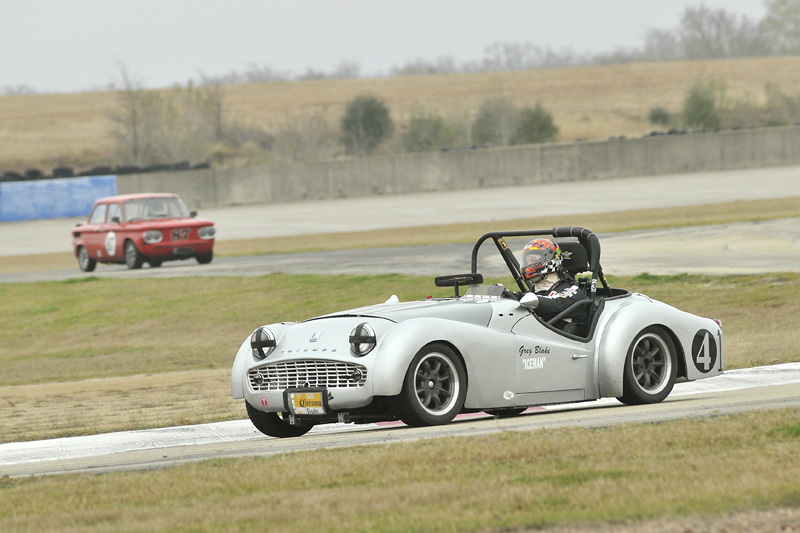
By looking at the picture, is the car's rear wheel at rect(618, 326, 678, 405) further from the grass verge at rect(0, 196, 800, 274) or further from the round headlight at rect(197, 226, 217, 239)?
the grass verge at rect(0, 196, 800, 274)

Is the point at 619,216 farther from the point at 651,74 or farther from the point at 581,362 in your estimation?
the point at 651,74

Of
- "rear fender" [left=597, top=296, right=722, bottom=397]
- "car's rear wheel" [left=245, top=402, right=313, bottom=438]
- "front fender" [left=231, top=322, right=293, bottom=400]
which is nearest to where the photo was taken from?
"front fender" [left=231, top=322, right=293, bottom=400]

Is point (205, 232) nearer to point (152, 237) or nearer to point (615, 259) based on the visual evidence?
point (152, 237)

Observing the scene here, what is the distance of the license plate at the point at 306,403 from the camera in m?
7.94

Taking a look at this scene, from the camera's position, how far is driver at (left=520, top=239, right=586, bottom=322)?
921 centimetres

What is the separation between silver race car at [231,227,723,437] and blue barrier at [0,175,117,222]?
42703 millimetres

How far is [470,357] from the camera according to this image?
8117mm

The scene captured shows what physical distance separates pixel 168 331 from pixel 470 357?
569 inches

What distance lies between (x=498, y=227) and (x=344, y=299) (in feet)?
54.4

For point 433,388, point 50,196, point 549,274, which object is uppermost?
point 50,196

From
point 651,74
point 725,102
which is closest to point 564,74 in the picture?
point 651,74

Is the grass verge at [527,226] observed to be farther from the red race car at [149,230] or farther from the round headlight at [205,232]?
the red race car at [149,230]

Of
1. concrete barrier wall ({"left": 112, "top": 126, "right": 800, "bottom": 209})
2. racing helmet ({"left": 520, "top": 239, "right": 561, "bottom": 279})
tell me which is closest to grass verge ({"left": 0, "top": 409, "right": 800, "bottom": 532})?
racing helmet ({"left": 520, "top": 239, "right": 561, "bottom": 279})

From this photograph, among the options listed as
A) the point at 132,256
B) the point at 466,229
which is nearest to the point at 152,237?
the point at 132,256
